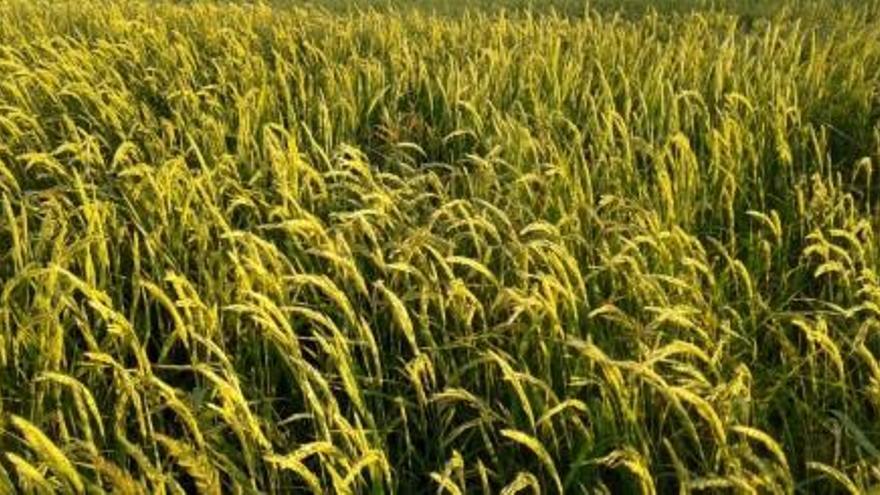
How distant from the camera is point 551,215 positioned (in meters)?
1.93

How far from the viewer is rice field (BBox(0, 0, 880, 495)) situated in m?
1.26

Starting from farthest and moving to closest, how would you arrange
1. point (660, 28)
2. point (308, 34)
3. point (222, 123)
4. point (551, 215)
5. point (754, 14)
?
1. point (754, 14)
2. point (660, 28)
3. point (308, 34)
4. point (222, 123)
5. point (551, 215)

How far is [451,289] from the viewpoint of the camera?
1539mm

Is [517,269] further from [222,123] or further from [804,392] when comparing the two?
[222,123]

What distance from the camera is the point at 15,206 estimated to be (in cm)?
224

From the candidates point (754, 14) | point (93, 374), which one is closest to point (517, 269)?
point (93, 374)

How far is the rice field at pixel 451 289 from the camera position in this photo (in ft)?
4.15

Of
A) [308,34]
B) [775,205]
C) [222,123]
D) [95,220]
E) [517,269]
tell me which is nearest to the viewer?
[517,269]

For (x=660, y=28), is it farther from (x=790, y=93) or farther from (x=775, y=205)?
(x=775, y=205)

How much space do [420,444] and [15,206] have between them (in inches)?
53.4

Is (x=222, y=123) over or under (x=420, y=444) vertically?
over

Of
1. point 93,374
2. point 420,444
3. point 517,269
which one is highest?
point 517,269

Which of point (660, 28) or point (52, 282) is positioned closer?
point (52, 282)

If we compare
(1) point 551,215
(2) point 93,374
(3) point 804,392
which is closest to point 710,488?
(3) point 804,392
